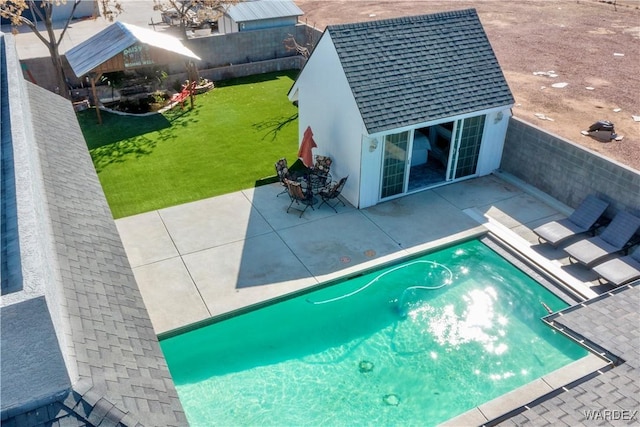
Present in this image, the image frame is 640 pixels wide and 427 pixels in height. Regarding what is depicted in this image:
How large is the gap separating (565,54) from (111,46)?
2120cm

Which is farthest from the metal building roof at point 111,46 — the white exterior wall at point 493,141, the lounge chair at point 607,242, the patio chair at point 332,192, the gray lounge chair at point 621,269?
the gray lounge chair at point 621,269

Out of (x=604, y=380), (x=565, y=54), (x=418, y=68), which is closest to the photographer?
(x=604, y=380)

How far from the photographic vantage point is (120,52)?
19594 millimetres

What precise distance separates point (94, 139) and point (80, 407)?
15.8 metres

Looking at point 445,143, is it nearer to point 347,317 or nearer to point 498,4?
point 347,317

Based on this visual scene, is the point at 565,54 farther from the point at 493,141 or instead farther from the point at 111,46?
the point at 111,46

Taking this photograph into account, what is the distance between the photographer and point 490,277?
12852mm

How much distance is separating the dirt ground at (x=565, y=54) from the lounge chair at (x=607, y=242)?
3738 millimetres

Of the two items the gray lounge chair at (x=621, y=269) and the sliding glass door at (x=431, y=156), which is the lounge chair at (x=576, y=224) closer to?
the gray lounge chair at (x=621, y=269)

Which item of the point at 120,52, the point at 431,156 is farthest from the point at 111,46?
the point at 431,156

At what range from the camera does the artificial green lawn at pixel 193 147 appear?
16078mm

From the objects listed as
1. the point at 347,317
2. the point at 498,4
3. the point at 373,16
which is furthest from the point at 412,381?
the point at 498,4

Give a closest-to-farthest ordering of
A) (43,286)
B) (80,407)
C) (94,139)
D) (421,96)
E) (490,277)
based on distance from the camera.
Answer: (43,286) < (80,407) < (490,277) < (421,96) < (94,139)

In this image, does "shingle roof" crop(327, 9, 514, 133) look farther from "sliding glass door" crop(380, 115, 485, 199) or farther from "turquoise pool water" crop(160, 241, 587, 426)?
"turquoise pool water" crop(160, 241, 587, 426)
